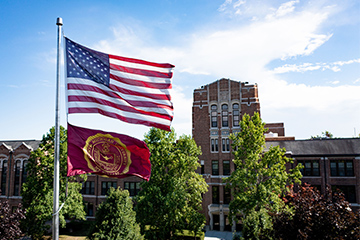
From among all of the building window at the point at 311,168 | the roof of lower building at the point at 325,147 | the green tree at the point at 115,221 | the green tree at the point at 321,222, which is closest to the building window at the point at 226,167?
the roof of lower building at the point at 325,147

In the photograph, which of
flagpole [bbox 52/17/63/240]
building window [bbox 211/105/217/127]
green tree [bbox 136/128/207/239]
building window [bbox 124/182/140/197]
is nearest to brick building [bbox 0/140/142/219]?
building window [bbox 124/182/140/197]

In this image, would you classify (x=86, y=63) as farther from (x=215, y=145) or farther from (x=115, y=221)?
(x=215, y=145)

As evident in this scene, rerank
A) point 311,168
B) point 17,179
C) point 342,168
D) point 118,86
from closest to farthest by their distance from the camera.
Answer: point 118,86 < point 342,168 < point 311,168 < point 17,179

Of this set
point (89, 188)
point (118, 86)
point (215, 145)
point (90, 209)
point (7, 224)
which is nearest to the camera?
point (118, 86)

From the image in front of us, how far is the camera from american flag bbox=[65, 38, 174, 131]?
31.7 feet

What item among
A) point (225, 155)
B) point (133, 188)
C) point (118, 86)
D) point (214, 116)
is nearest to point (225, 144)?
point (225, 155)

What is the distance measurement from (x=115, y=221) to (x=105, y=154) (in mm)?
9805

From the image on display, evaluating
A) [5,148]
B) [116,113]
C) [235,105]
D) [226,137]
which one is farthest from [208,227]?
[5,148]

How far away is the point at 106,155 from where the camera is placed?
32.9ft

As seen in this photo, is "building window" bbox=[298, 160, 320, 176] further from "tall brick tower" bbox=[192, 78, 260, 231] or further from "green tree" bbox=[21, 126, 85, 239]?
"green tree" bbox=[21, 126, 85, 239]

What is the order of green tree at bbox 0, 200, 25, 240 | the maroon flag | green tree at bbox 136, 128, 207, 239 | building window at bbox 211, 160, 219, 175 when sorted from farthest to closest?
building window at bbox 211, 160, 219, 175 → green tree at bbox 136, 128, 207, 239 → green tree at bbox 0, 200, 25, 240 → the maroon flag

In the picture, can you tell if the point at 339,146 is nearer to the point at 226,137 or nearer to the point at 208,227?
the point at 226,137

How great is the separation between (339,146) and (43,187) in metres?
36.1

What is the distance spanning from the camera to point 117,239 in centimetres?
1709
